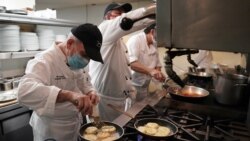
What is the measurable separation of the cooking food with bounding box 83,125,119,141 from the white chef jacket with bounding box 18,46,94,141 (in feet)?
0.82

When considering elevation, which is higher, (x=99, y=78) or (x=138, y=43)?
(x=138, y=43)

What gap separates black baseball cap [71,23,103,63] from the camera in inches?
51.0

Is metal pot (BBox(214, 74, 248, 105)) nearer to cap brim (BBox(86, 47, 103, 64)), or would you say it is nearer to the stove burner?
the stove burner

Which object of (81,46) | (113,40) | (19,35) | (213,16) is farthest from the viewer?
(19,35)

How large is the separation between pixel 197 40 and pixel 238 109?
98 cm

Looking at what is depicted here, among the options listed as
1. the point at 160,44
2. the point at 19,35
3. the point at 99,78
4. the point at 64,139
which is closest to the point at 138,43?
the point at 99,78

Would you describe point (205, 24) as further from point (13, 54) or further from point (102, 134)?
point (13, 54)

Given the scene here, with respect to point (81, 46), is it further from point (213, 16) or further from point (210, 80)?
point (210, 80)

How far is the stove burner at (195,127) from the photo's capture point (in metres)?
1.17

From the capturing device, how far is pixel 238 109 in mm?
1547

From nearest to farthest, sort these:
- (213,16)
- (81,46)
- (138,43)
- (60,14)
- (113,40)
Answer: (213,16)
(81,46)
(113,40)
(138,43)
(60,14)

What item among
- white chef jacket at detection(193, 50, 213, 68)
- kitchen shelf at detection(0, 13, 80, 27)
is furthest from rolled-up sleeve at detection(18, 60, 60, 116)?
white chef jacket at detection(193, 50, 213, 68)

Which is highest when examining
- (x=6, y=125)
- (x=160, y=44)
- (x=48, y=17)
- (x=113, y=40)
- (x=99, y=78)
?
(x=48, y=17)

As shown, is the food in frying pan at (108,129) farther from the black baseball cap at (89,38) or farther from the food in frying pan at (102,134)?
the black baseball cap at (89,38)
